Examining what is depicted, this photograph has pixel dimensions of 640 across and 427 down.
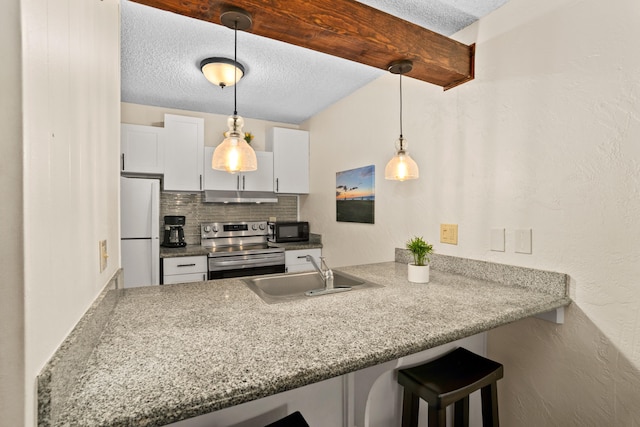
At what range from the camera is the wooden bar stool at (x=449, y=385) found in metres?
1.11

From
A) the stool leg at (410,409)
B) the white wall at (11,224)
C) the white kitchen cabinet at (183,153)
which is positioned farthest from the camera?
the white kitchen cabinet at (183,153)

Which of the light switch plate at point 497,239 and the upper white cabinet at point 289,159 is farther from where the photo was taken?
the upper white cabinet at point 289,159

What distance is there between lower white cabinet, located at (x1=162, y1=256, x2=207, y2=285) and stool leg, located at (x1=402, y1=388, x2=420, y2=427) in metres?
2.24

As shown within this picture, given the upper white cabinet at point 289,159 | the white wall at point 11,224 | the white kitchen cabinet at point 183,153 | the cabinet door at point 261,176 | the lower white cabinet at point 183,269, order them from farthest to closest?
the upper white cabinet at point 289,159 < the cabinet door at point 261,176 < the white kitchen cabinet at point 183,153 < the lower white cabinet at point 183,269 < the white wall at point 11,224

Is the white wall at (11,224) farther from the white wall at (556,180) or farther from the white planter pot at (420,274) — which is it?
the white wall at (556,180)

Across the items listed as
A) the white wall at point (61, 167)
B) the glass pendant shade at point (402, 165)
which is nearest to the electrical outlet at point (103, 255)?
the white wall at point (61, 167)

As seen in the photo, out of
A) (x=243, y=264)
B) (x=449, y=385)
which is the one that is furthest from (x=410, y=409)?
(x=243, y=264)

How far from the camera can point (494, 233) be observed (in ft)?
5.39

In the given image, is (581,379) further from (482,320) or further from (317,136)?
(317,136)

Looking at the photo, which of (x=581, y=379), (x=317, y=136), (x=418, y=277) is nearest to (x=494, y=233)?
(x=418, y=277)

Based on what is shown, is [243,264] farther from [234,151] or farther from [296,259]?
[234,151]

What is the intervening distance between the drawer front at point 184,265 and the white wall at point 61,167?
1907 mm

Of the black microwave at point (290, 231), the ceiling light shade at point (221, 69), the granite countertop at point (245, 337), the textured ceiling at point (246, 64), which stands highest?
the textured ceiling at point (246, 64)

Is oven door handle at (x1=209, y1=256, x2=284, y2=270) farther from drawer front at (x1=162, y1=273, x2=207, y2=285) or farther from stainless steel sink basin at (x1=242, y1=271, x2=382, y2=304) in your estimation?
stainless steel sink basin at (x1=242, y1=271, x2=382, y2=304)
